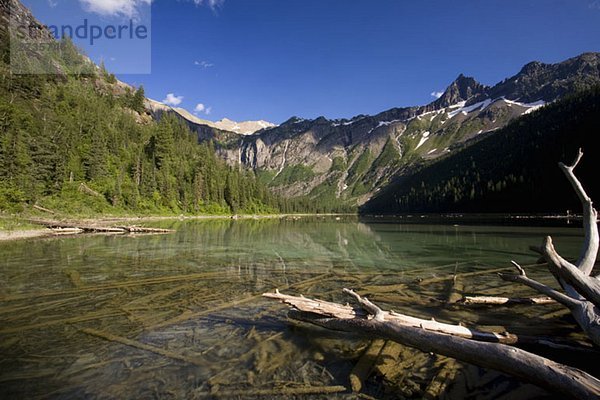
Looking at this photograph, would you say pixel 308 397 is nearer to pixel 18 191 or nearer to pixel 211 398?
pixel 211 398

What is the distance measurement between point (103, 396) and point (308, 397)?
14.1 feet

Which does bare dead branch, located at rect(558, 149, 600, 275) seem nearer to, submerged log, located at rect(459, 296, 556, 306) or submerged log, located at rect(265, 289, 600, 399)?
submerged log, located at rect(459, 296, 556, 306)

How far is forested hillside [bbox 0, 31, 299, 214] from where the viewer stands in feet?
222

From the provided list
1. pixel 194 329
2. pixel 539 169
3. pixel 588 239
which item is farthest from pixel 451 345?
pixel 539 169

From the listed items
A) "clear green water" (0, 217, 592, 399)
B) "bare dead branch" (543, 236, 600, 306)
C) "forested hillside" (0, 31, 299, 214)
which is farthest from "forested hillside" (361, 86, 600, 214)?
"bare dead branch" (543, 236, 600, 306)

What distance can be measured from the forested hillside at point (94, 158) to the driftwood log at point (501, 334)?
225 ft

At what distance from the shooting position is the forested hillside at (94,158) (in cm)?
6776

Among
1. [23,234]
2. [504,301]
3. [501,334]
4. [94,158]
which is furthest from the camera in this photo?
[94,158]

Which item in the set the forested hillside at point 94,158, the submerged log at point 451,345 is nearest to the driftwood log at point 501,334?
the submerged log at point 451,345

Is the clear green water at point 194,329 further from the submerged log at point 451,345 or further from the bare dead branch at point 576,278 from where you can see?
the bare dead branch at point 576,278

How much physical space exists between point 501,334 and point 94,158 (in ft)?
351

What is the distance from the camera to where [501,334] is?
7.64m

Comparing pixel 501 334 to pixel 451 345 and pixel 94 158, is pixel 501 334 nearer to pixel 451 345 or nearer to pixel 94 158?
pixel 451 345

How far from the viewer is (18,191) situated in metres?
55.9
